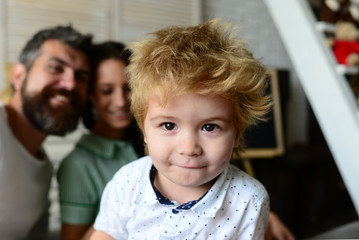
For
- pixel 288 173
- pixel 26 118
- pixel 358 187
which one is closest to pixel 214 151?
pixel 358 187

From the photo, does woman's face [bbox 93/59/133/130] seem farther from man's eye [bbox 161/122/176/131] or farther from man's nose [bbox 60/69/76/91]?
man's eye [bbox 161/122/176/131]

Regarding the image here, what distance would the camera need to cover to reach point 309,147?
3205 millimetres

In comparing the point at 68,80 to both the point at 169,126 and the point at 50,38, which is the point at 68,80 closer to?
the point at 50,38

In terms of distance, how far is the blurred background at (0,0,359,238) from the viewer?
1.23m

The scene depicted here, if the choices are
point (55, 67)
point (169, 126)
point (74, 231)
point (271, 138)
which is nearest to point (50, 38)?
point (55, 67)

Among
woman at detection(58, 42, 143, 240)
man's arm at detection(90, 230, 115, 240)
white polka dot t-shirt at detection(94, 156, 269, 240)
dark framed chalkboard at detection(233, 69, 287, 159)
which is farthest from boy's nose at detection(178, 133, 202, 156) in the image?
dark framed chalkboard at detection(233, 69, 287, 159)

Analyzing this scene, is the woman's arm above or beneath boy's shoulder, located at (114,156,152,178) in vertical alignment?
beneath

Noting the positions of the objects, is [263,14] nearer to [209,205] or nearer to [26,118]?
[26,118]

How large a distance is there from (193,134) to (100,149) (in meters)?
0.64

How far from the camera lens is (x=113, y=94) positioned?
1198 millimetres

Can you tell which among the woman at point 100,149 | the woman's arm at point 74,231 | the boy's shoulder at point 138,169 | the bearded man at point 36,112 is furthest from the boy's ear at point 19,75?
the boy's shoulder at point 138,169

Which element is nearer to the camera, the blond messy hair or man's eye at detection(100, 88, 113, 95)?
the blond messy hair

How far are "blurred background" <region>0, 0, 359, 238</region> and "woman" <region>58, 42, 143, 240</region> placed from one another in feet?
2.00

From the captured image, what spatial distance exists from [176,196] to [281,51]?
300 cm
